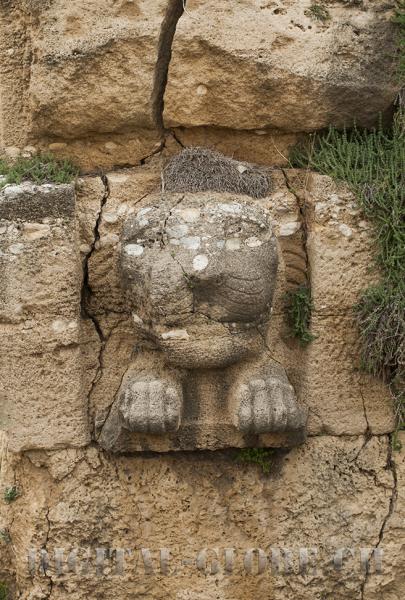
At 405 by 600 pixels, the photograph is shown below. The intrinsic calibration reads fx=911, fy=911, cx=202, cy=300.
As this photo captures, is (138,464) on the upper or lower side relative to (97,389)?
lower

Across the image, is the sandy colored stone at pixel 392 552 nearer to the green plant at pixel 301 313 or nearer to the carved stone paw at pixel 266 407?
the carved stone paw at pixel 266 407

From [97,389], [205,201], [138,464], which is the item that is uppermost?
[205,201]

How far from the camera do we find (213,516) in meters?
2.82

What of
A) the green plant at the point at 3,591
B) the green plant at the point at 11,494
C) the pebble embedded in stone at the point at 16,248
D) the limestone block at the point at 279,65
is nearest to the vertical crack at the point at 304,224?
the limestone block at the point at 279,65

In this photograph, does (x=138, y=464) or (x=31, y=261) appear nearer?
(x=31, y=261)

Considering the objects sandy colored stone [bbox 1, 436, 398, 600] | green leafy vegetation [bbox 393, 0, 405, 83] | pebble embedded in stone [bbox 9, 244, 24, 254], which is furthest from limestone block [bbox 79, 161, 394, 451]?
green leafy vegetation [bbox 393, 0, 405, 83]

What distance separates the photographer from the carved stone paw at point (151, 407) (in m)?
2.60

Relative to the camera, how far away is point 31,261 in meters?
2.65

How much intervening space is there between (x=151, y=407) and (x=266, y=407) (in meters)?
0.33

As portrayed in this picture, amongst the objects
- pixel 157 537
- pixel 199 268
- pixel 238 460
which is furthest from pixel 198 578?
pixel 199 268

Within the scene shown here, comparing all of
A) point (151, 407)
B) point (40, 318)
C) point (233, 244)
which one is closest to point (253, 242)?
point (233, 244)

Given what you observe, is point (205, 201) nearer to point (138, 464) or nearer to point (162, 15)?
point (162, 15)

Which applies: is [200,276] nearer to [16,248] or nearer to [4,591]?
[16,248]

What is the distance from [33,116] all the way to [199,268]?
799 mm
